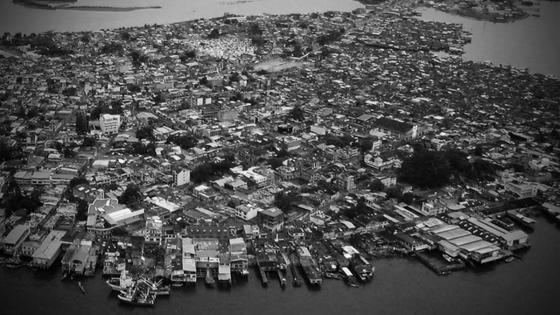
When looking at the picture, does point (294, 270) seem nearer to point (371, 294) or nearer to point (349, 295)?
point (349, 295)

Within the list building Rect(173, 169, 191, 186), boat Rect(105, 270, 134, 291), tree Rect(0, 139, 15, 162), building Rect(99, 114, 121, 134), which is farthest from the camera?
building Rect(99, 114, 121, 134)

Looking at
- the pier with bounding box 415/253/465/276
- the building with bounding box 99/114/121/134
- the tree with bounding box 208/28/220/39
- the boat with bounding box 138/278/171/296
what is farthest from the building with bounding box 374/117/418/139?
the tree with bounding box 208/28/220/39

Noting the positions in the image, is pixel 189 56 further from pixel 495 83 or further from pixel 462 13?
pixel 462 13

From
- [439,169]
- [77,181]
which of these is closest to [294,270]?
[439,169]

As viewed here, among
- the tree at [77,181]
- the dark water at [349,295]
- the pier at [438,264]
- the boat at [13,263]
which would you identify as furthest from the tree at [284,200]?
the boat at [13,263]

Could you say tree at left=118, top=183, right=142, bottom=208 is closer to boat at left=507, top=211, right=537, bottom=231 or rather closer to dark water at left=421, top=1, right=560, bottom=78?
boat at left=507, top=211, right=537, bottom=231

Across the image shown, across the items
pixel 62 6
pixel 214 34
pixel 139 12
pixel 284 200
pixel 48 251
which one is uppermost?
pixel 62 6
